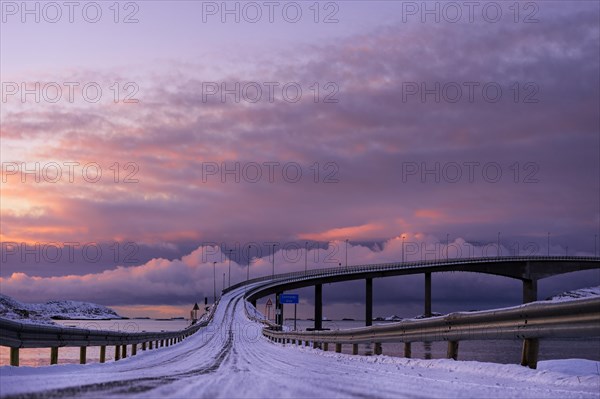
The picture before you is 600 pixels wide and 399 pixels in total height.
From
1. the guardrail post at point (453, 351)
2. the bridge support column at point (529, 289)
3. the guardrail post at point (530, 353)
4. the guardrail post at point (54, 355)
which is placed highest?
the guardrail post at point (530, 353)

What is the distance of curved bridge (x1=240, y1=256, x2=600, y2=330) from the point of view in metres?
155

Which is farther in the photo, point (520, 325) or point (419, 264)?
point (419, 264)

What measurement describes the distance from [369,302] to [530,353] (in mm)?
146831

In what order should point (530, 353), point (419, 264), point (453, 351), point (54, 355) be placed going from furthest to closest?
point (419, 264) < point (54, 355) < point (453, 351) < point (530, 353)

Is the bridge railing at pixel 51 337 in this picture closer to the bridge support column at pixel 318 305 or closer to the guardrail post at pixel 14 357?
the guardrail post at pixel 14 357

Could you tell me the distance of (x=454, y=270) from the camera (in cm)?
15988

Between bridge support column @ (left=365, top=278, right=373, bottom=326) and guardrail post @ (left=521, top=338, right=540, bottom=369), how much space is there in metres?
144

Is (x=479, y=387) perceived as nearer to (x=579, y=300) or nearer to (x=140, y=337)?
(x=579, y=300)

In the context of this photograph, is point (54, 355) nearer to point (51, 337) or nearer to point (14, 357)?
point (51, 337)

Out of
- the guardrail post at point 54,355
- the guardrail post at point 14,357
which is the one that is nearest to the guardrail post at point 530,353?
the guardrail post at point 14,357

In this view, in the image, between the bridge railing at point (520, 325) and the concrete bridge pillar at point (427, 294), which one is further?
the concrete bridge pillar at point (427, 294)

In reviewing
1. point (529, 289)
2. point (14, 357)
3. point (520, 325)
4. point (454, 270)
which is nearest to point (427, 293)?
point (454, 270)

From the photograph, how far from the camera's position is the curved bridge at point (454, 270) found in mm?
154875

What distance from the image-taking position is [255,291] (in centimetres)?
16950
